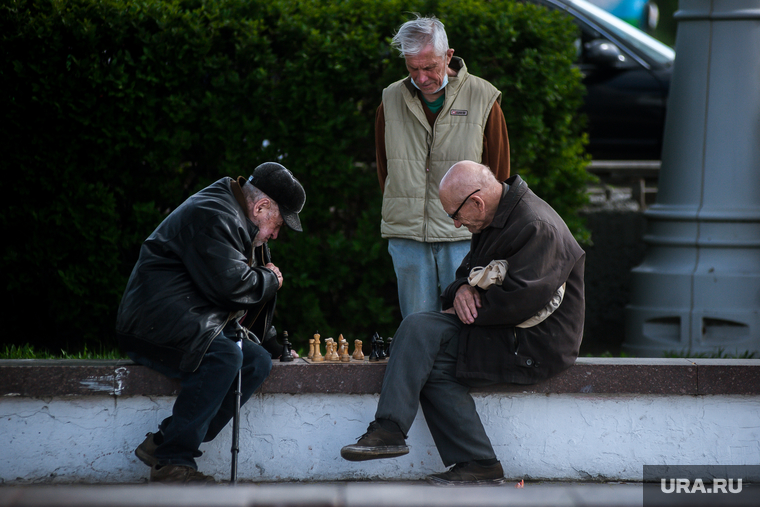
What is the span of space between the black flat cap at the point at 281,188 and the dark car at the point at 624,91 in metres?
5.55

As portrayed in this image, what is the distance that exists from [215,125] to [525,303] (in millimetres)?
2599

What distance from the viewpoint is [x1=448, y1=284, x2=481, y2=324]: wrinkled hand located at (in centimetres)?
351

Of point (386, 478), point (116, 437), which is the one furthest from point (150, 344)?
point (386, 478)

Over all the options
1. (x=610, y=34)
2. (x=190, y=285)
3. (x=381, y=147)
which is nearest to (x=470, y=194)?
(x=381, y=147)

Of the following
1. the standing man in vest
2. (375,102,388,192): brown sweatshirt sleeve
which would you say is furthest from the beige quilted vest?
(375,102,388,192): brown sweatshirt sleeve

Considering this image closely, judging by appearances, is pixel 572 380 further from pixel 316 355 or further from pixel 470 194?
pixel 316 355

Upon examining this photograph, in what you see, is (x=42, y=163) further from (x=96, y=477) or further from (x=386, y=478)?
(x=386, y=478)

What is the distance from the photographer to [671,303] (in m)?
5.48

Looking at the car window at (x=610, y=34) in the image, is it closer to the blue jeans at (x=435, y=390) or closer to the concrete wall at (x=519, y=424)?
the concrete wall at (x=519, y=424)

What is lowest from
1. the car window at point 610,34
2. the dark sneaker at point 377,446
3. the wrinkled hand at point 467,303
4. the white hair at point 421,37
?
the dark sneaker at point 377,446

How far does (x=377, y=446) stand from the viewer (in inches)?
132

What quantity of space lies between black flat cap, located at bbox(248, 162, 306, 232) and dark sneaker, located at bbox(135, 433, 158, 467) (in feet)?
3.74

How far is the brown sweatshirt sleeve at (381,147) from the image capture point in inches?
180

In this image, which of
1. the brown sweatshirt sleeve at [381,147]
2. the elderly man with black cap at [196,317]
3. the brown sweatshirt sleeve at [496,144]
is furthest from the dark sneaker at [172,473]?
the brown sweatshirt sleeve at [496,144]
